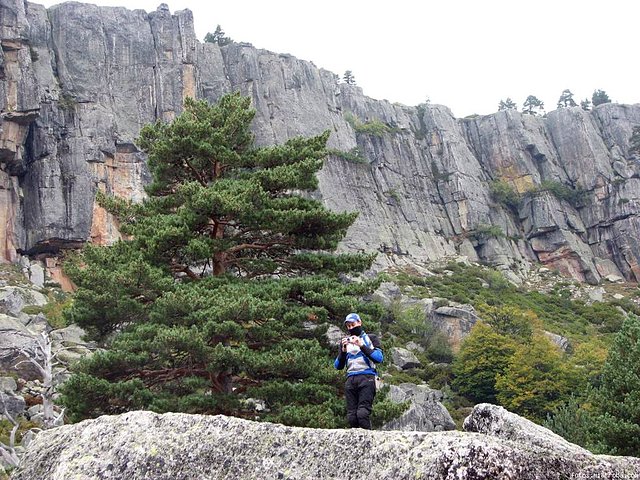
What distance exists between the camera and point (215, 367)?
41.4ft

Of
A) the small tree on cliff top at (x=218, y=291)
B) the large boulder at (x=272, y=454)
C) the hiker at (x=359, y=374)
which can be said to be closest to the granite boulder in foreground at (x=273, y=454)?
the large boulder at (x=272, y=454)

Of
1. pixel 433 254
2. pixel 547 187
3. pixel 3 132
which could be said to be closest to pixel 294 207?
pixel 3 132

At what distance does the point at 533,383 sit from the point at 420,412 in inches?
402

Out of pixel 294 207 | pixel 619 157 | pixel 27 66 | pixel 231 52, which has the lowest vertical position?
pixel 294 207

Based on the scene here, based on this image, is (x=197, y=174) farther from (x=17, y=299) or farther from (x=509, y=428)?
(x=17, y=299)

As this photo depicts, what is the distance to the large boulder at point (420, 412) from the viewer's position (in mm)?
29406

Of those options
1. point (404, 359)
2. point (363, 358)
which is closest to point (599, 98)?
point (404, 359)

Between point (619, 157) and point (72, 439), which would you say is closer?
point (72, 439)

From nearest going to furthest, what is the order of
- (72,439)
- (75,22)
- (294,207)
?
(72,439) < (294,207) < (75,22)

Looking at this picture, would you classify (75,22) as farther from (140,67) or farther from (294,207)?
(294,207)

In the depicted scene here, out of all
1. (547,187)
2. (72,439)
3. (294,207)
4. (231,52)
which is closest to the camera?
(72,439)

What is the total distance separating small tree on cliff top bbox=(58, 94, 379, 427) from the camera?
41.2ft

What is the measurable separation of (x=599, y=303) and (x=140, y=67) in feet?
172

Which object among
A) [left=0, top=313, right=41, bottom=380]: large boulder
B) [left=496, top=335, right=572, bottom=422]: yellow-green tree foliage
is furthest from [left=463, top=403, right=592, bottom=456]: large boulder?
[left=496, top=335, right=572, bottom=422]: yellow-green tree foliage
